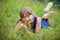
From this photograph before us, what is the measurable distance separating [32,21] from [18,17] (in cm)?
8

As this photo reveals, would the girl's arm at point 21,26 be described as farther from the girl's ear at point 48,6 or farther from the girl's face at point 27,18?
the girl's ear at point 48,6

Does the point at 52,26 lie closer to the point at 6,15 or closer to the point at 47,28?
the point at 47,28

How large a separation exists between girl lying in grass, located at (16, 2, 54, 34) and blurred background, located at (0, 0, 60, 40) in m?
0.03

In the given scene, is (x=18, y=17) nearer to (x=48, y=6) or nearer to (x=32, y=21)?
(x=32, y=21)

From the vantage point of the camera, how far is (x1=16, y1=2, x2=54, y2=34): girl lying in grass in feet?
6.53

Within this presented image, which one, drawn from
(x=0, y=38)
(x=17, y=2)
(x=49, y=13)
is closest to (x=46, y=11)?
(x=49, y=13)

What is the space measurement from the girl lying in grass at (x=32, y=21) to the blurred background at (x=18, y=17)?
0.03 m

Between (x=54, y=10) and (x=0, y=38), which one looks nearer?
(x=0, y=38)

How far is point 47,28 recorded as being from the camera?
1979mm

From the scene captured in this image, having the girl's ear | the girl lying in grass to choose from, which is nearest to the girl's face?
the girl lying in grass

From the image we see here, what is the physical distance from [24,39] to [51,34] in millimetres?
134

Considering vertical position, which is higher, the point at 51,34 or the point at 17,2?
the point at 17,2

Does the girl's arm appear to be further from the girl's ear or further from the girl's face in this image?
the girl's ear

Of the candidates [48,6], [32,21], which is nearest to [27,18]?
[32,21]
